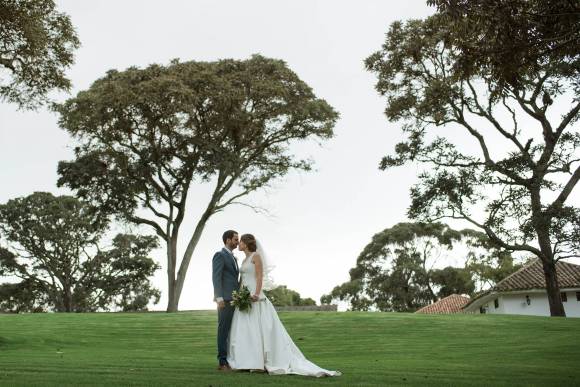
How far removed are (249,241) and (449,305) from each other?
53.2 m

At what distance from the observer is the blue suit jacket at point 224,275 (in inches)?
409

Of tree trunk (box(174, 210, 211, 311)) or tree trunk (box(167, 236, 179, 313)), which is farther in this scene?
tree trunk (box(174, 210, 211, 311))

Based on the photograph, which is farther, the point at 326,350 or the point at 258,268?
the point at 326,350

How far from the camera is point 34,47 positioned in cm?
1850

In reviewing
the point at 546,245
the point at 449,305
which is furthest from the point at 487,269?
the point at 546,245

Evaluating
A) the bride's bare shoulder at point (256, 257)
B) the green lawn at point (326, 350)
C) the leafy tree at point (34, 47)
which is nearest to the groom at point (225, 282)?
the bride's bare shoulder at point (256, 257)

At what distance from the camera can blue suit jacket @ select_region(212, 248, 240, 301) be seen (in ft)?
34.1

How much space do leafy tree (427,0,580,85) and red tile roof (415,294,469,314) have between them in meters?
50.2

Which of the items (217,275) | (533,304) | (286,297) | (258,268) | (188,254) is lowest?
(533,304)

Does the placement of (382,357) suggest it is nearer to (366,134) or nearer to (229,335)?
(229,335)

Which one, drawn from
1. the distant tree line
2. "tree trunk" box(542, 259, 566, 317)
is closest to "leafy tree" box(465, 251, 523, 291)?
the distant tree line

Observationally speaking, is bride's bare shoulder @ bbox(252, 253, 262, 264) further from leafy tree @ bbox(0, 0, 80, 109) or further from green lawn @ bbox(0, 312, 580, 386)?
leafy tree @ bbox(0, 0, 80, 109)

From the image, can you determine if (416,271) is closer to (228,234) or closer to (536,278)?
(536,278)

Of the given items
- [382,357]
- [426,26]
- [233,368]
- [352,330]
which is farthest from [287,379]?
[426,26]
